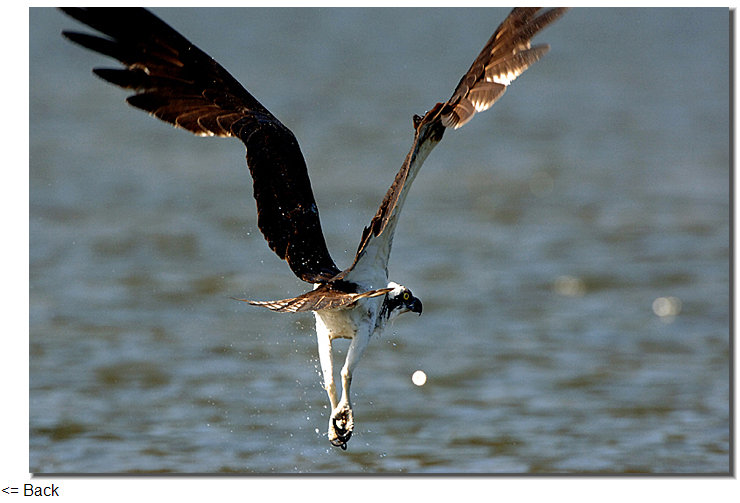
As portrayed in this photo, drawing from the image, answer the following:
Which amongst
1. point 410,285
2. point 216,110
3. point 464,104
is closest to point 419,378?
point 410,285

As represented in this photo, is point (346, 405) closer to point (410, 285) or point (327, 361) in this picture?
point (327, 361)

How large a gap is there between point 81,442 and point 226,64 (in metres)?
15.1

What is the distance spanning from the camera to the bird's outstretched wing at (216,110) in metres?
6.16

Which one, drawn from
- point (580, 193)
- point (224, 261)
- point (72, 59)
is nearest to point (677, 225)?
point (580, 193)

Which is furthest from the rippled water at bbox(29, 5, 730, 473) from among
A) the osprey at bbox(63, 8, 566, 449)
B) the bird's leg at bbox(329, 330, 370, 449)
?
the osprey at bbox(63, 8, 566, 449)

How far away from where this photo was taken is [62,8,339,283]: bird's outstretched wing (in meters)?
6.16

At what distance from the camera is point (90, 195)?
14.9 m

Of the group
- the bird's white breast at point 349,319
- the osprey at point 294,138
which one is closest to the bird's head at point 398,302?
the osprey at point 294,138

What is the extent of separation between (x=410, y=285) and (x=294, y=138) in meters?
5.36

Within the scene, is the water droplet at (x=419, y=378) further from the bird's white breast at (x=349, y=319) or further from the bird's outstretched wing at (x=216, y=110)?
the bird's white breast at (x=349, y=319)

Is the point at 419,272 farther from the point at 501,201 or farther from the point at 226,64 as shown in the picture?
the point at 226,64

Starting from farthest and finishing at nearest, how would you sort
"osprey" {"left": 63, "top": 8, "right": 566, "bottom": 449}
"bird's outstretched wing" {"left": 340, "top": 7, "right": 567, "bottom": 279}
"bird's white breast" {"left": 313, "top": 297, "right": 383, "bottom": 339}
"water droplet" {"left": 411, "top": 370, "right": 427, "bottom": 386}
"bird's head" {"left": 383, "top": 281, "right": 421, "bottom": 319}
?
"water droplet" {"left": 411, "top": 370, "right": 427, "bottom": 386} → "bird's head" {"left": 383, "top": 281, "right": 421, "bottom": 319} → "bird's white breast" {"left": 313, "top": 297, "right": 383, "bottom": 339} → "osprey" {"left": 63, "top": 8, "right": 566, "bottom": 449} → "bird's outstretched wing" {"left": 340, "top": 7, "right": 567, "bottom": 279}

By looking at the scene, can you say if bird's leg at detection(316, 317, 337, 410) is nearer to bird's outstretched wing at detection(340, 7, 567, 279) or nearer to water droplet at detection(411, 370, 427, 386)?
bird's outstretched wing at detection(340, 7, 567, 279)

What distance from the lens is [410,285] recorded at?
38.2 feet
